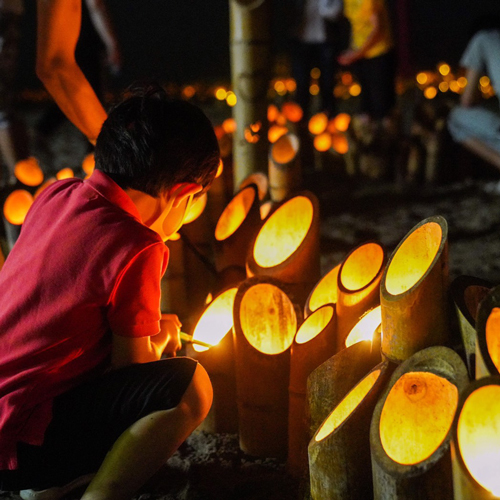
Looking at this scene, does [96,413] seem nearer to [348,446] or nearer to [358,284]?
[348,446]

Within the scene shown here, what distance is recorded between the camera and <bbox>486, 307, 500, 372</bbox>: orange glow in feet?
3.79

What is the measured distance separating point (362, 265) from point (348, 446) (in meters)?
0.64

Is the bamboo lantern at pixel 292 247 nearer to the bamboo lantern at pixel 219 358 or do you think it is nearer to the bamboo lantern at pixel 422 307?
the bamboo lantern at pixel 219 358

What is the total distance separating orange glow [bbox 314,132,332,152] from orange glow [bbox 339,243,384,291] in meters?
3.35

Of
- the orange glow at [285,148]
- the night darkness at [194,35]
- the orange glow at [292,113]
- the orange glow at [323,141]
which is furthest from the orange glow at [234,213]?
the night darkness at [194,35]

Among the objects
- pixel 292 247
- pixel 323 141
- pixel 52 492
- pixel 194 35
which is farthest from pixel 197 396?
pixel 194 35

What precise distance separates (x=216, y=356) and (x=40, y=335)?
1.93 ft

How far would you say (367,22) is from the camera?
4.96m

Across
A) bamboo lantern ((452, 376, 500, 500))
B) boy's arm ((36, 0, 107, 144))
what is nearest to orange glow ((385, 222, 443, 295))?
bamboo lantern ((452, 376, 500, 500))

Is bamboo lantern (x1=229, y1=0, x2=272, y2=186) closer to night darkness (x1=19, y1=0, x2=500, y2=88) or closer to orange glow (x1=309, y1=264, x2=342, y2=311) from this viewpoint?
orange glow (x1=309, y1=264, x2=342, y2=311)

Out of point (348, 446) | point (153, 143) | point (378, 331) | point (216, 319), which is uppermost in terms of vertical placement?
point (153, 143)

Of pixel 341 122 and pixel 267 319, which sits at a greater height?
pixel 267 319

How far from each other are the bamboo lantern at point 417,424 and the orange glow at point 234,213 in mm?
1162

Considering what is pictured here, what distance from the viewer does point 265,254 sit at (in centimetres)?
211
